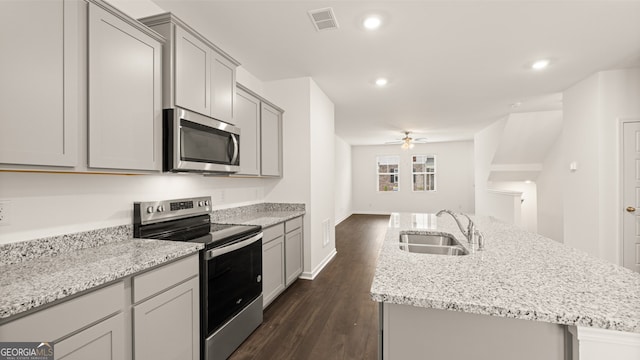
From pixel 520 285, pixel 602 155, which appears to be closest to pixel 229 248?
pixel 520 285

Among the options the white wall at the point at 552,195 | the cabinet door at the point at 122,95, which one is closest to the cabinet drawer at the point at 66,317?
the cabinet door at the point at 122,95

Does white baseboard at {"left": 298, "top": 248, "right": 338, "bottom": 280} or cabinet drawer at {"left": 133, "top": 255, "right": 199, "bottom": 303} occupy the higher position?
cabinet drawer at {"left": 133, "top": 255, "right": 199, "bottom": 303}

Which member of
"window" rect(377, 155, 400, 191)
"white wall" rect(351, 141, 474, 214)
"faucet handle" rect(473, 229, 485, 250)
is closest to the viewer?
"faucet handle" rect(473, 229, 485, 250)

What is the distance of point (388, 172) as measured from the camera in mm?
10156

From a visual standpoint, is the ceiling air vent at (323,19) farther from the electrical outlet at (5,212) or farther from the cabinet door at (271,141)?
the electrical outlet at (5,212)

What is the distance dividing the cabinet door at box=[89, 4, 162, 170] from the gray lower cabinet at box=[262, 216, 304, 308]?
1319 mm

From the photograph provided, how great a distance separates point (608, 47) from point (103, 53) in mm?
4470

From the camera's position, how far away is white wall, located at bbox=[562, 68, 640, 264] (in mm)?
3420

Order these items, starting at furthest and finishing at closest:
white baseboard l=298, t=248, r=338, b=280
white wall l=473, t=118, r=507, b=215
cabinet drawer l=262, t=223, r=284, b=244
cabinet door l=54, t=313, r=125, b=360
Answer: white wall l=473, t=118, r=507, b=215 → white baseboard l=298, t=248, r=338, b=280 → cabinet drawer l=262, t=223, r=284, b=244 → cabinet door l=54, t=313, r=125, b=360

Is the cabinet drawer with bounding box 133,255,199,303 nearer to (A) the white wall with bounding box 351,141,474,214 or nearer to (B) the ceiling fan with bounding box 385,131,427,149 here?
(B) the ceiling fan with bounding box 385,131,427,149

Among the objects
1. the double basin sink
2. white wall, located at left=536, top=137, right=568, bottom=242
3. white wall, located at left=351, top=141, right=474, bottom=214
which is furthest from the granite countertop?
white wall, located at left=351, top=141, right=474, bottom=214

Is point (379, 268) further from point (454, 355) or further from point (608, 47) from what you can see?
point (608, 47)

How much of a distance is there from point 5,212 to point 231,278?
49.7 inches

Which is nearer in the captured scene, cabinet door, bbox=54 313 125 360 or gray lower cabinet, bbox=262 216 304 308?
cabinet door, bbox=54 313 125 360
